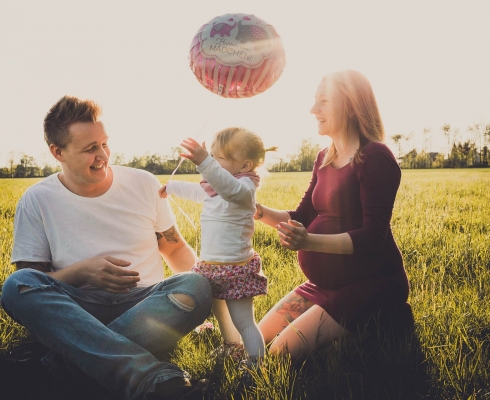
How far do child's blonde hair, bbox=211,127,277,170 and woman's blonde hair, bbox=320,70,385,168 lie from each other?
63 cm

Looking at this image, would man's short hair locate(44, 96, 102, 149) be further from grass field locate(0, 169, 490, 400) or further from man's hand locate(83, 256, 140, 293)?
grass field locate(0, 169, 490, 400)

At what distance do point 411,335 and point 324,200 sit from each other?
3.30 ft

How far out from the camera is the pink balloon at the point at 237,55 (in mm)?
3094

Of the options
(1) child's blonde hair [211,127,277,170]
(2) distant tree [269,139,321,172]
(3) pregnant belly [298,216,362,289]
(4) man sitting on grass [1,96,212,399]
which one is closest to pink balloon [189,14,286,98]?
(1) child's blonde hair [211,127,277,170]

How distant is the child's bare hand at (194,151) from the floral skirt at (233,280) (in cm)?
74

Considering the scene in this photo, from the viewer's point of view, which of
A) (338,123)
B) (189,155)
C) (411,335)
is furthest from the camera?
(338,123)

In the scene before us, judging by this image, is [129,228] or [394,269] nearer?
[394,269]

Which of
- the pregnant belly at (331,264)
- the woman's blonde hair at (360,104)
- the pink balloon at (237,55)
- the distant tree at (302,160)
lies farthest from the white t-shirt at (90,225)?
the distant tree at (302,160)

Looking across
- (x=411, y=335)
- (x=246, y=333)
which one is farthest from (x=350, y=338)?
(x=246, y=333)

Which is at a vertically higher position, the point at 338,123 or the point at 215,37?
the point at 215,37

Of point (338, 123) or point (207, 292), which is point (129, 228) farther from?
point (338, 123)

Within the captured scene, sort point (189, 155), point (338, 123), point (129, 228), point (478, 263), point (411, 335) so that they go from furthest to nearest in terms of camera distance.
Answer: point (478, 263) < point (129, 228) < point (338, 123) < point (411, 335) < point (189, 155)

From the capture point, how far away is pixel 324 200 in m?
3.07

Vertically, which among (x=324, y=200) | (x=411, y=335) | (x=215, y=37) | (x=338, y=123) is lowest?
(x=411, y=335)
